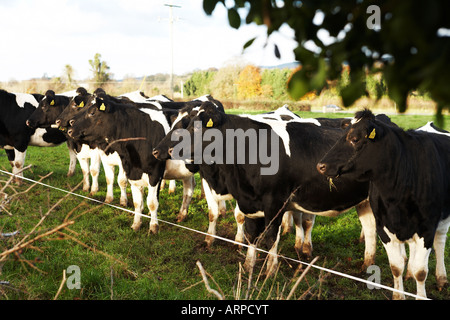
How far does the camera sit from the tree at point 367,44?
1.13 m

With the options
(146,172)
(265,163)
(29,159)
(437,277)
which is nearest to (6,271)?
(146,172)

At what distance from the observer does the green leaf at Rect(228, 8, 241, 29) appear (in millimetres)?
1816

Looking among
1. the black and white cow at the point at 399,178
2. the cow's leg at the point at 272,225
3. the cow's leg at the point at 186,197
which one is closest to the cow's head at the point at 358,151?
the black and white cow at the point at 399,178

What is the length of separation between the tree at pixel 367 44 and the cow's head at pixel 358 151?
2.58m

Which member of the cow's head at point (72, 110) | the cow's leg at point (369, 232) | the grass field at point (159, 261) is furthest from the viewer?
the cow's head at point (72, 110)

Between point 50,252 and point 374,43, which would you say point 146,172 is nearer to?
point 50,252

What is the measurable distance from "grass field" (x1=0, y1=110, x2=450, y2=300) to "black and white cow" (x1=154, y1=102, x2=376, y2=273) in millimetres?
484

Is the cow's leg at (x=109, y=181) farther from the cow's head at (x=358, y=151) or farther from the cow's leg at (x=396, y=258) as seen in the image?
the cow's leg at (x=396, y=258)

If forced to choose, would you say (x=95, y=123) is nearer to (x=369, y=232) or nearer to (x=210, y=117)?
(x=210, y=117)

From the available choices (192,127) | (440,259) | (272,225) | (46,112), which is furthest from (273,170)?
(46,112)

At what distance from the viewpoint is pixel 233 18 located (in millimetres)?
1823

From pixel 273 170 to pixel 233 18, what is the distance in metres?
3.18
